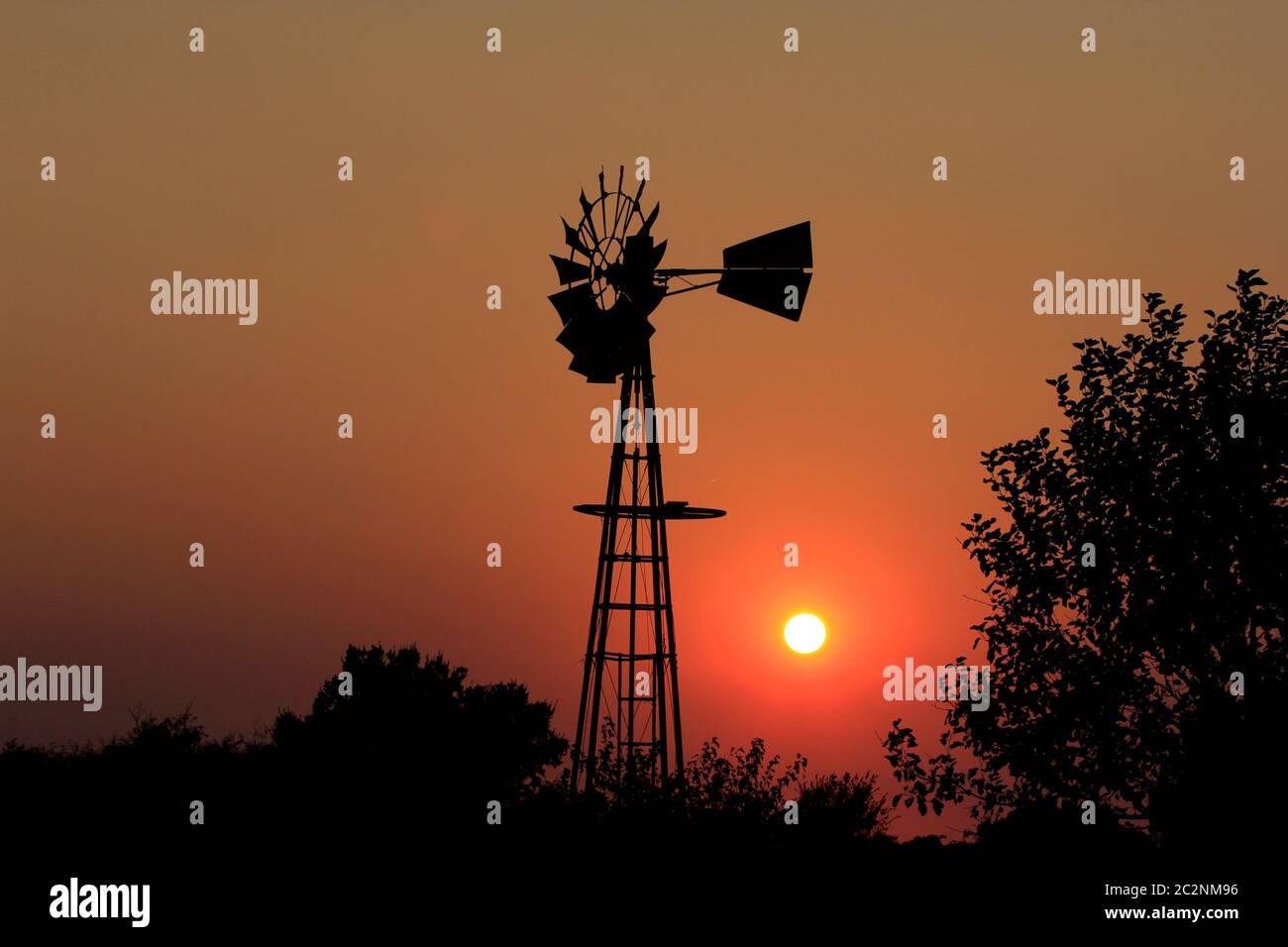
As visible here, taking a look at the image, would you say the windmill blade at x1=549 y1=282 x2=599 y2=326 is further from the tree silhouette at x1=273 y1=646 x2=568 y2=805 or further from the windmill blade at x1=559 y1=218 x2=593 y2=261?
the tree silhouette at x1=273 y1=646 x2=568 y2=805

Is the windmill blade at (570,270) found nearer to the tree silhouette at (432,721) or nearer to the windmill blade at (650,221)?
the windmill blade at (650,221)

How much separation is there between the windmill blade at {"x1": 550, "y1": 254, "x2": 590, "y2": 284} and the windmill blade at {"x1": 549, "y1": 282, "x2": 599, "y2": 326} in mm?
191

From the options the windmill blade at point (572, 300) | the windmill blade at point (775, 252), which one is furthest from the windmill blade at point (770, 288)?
the windmill blade at point (572, 300)

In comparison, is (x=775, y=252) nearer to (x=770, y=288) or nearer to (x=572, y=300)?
(x=770, y=288)

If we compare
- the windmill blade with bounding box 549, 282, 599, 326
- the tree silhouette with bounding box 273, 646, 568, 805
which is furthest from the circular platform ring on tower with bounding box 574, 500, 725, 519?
the tree silhouette with bounding box 273, 646, 568, 805

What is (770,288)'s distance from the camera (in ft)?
87.7

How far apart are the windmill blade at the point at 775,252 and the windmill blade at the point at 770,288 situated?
12 cm

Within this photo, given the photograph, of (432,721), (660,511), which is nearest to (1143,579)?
(660,511)

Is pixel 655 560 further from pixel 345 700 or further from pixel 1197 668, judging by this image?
pixel 345 700

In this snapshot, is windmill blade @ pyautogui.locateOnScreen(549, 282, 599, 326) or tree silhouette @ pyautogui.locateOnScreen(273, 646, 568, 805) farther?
tree silhouette @ pyautogui.locateOnScreen(273, 646, 568, 805)

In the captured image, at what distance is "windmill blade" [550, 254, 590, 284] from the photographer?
2792 cm

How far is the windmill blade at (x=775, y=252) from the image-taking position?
26.6 meters

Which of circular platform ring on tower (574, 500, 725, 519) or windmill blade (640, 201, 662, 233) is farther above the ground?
windmill blade (640, 201, 662, 233)
